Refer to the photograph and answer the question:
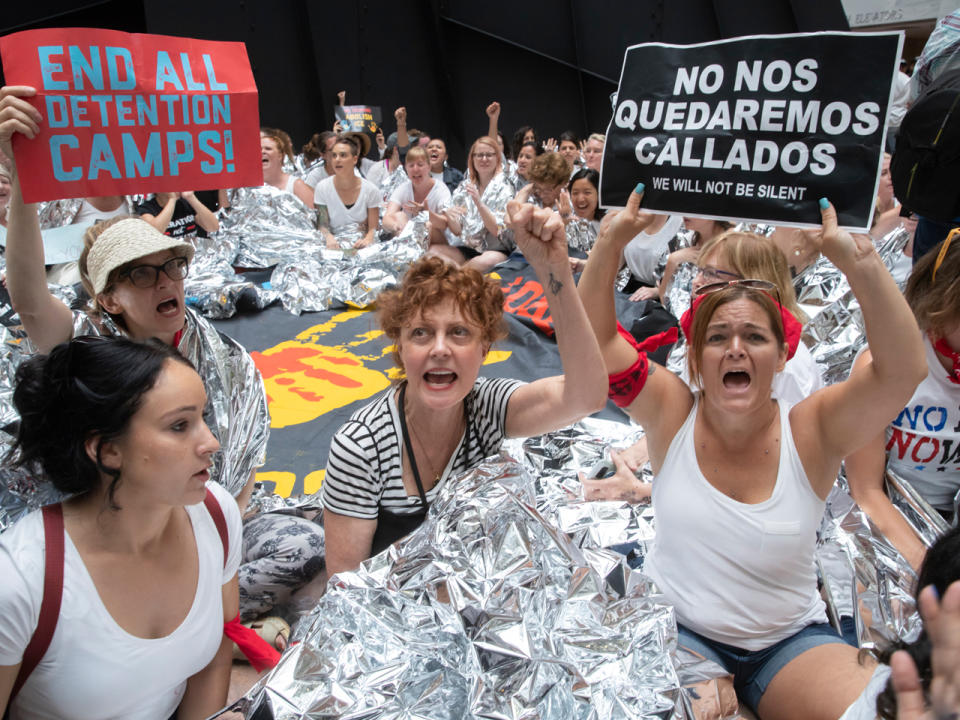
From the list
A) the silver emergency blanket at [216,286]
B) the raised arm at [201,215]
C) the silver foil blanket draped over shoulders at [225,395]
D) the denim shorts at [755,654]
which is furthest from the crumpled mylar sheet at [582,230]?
the denim shorts at [755,654]

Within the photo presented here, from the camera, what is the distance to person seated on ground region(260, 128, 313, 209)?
575 cm

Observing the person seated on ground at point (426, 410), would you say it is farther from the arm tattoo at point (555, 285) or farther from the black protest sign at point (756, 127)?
the black protest sign at point (756, 127)

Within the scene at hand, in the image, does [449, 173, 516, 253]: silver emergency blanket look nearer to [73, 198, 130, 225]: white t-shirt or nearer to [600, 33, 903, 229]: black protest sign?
[73, 198, 130, 225]: white t-shirt

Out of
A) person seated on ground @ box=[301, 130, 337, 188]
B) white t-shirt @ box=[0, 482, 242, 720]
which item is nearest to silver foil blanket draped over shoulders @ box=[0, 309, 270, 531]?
white t-shirt @ box=[0, 482, 242, 720]

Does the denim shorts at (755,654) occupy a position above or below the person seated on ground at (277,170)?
below

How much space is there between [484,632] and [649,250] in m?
3.23

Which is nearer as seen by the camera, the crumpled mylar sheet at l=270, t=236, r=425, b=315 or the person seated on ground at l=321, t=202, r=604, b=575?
the person seated on ground at l=321, t=202, r=604, b=575

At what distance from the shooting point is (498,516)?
1.55 m

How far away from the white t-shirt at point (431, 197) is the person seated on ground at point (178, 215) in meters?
1.54

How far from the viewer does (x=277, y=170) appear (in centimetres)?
589

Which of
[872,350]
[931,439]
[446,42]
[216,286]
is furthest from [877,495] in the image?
[446,42]

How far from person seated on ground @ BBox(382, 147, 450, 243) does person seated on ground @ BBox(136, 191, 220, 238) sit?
4.75 ft

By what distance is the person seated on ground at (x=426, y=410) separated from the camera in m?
1.65

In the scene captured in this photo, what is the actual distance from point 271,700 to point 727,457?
3.55 ft
